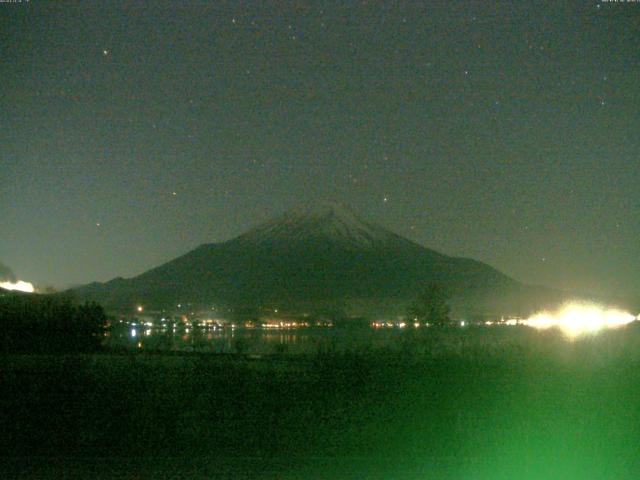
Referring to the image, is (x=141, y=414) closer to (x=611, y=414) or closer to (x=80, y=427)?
(x=80, y=427)

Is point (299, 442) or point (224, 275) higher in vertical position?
point (224, 275)

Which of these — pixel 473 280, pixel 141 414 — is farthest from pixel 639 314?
pixel 473 280

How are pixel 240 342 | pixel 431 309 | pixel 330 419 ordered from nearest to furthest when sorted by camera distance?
pixel 330 419 → pixel 240 342 → pixel 431 309

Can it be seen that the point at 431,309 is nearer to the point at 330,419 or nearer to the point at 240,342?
the point at 240,342

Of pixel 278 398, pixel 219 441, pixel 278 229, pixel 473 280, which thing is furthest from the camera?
pixel 278 229

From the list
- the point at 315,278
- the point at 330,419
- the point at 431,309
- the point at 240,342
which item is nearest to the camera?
the point at 330,419

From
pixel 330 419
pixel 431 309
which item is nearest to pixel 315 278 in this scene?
pixel 431 309

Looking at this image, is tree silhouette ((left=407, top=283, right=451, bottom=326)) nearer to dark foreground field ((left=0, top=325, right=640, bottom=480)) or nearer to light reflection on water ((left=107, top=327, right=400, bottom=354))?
light reflection on water ((left=107, top=327, right=400, bottom=354))
